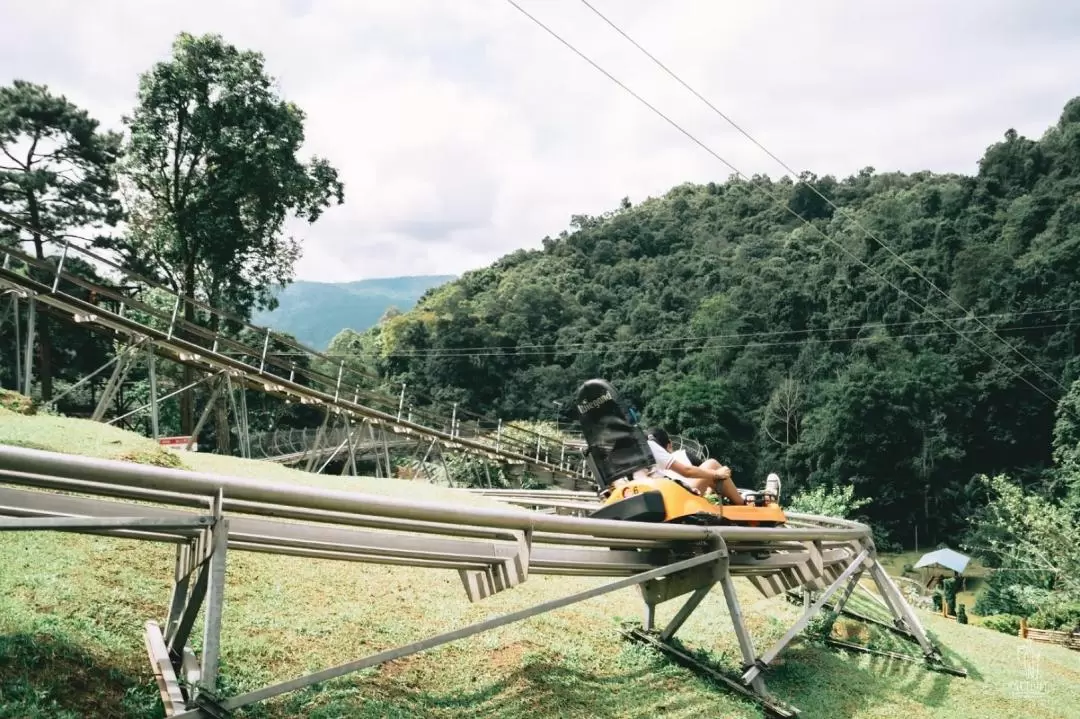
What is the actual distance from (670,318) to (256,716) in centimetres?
6530

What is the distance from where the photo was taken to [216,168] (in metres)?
25.8

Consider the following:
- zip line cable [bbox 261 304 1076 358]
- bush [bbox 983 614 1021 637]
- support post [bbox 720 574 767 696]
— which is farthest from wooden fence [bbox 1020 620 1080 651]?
zip line cable [bbox 261 304 1076 358]

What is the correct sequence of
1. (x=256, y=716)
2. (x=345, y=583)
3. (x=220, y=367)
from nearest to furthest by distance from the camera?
(x=256, y=716) → (x=345, y=583) → (x=220, y=367)

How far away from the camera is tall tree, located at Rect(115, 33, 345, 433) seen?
24797mm

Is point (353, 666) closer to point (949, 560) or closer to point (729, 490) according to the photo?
point (729, 490)

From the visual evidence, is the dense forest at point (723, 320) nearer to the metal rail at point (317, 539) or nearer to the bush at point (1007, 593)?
the bush at point (1007, 593)

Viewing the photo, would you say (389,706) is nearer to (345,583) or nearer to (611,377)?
(345,583)

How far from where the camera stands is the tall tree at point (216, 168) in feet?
81.4

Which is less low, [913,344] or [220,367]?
[913,344]

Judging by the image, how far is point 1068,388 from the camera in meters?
45.8

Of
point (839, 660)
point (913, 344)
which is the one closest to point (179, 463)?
point (839, 660)

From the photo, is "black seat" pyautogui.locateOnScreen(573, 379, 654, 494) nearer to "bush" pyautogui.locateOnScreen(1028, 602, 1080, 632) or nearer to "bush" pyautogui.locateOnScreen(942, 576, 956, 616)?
"bush" pyautogui.locateOnScreen(1028, 602, 1080, 632)

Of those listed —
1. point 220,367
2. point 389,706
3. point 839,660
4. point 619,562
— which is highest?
point 220,367

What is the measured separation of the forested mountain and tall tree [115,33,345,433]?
25.7 meters
